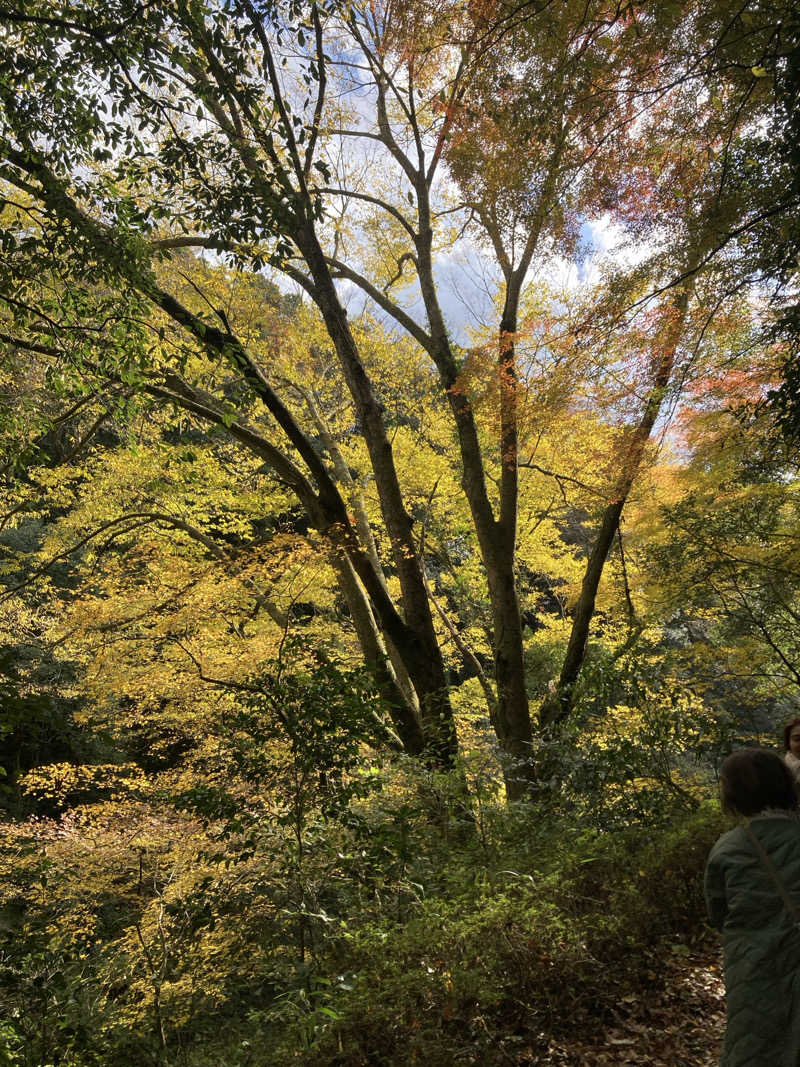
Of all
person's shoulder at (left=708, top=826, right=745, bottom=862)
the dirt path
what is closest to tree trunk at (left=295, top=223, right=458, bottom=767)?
the dirt path

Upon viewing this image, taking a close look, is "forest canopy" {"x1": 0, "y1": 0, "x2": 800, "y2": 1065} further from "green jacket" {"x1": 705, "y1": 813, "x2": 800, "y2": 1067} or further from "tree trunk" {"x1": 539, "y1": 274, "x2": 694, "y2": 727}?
"green jacket" {"x1": 705, "y1": 813, "x2": 800, "y2": 1067}

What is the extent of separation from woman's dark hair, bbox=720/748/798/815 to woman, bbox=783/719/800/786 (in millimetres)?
1104

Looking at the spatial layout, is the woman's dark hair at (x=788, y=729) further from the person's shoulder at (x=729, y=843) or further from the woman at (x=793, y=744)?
the person's shoulder at (x=729, y=843)

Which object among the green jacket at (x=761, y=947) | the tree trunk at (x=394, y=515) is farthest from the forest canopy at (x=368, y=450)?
the green jacket at (x=761, y=947)

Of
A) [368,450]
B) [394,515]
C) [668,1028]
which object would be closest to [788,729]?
[668,1028]

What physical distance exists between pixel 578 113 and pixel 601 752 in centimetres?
552

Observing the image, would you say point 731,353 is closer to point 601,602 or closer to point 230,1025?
point 601,602

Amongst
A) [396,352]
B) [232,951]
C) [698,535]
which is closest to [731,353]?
[698,535]

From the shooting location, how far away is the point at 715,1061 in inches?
94.9

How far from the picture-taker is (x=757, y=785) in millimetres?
1766

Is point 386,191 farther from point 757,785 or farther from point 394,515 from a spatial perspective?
point 757,785

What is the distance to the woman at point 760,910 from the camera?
163 cm

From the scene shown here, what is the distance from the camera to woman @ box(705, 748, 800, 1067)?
163 cm

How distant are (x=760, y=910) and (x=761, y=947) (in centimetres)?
10
